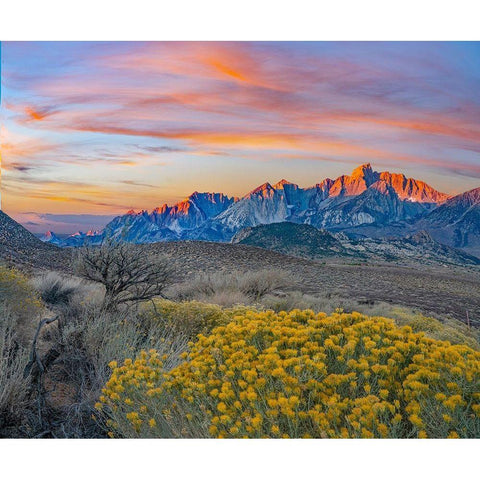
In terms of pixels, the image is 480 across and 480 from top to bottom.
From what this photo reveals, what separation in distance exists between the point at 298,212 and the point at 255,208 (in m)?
4.25

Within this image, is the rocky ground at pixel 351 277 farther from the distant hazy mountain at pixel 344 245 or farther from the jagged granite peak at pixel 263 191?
the jagged granite peak at pixel 263 191

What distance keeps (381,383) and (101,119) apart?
25.8 ft

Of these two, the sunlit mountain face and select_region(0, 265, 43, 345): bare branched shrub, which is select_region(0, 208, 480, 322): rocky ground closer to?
the sunlit mountain face

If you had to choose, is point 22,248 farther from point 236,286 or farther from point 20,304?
point 20,304

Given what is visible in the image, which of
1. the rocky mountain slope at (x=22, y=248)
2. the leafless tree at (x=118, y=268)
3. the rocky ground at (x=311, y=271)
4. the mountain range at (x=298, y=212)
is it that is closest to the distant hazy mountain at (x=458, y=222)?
the mountain range at (x=298, y=212)

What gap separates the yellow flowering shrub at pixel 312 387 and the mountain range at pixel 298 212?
4.09 m

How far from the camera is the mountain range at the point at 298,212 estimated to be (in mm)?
10367

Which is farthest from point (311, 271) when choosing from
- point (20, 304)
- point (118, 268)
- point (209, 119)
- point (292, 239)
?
point (20, 304)

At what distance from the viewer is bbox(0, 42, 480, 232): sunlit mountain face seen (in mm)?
8172

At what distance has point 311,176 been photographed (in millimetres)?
11688

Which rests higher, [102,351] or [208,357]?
[208,357]

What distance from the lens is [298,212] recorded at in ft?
63.5

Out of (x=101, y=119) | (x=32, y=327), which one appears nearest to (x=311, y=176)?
(x=101, y=119)

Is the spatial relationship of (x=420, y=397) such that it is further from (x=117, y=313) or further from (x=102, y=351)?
(x=117, y=313)
